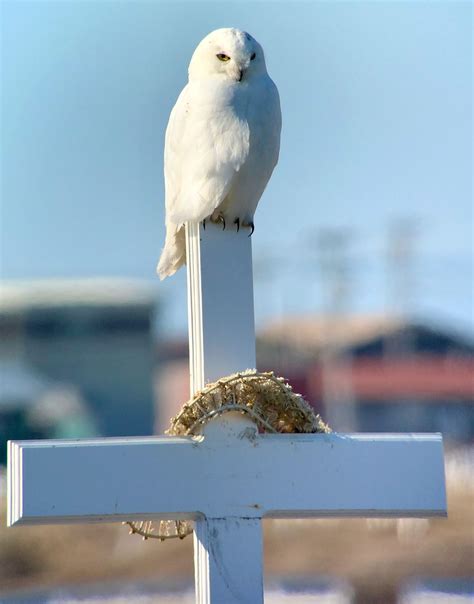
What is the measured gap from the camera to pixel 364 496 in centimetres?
154

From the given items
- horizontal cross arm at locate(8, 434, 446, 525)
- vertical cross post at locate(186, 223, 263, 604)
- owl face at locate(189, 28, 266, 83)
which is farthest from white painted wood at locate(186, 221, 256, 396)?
owl face at locate(189, 28, 266, 83)

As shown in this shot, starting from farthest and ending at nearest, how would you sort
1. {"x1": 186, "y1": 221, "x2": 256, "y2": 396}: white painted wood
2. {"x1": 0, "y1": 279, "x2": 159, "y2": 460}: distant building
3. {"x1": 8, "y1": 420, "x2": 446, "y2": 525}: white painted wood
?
{"x1": 0, "y1": 279, "x2": 159, "y2": 460}: distant building, {"x1": 186, "y1": 221, "x2": 256, "y2": 396}: white painted wood, {"x1": 8, "y1": 420, "x2": 446, "y2": 525}: white painted wood

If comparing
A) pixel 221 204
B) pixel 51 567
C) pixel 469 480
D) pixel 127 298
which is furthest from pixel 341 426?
pixel 221 204

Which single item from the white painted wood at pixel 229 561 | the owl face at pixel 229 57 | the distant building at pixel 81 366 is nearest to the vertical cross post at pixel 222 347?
the white painted wood at pixel 229 561

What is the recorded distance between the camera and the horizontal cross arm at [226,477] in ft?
4.81

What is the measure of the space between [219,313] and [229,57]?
32 cm

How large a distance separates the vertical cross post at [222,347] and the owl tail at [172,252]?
8 centimetres

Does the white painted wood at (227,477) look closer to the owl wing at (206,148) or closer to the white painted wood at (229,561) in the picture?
the white painted wood at (229,561)

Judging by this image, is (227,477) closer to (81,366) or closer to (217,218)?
(217,218)

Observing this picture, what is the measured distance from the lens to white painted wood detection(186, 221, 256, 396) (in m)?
1.57

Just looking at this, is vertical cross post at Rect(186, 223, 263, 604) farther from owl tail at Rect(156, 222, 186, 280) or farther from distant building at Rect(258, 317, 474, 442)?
distant building at Rect(258, 317, 474, 442)

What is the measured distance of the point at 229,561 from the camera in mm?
1486

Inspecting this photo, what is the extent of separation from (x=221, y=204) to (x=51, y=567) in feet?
5.45

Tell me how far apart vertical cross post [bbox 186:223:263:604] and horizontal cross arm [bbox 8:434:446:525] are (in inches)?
0.9
